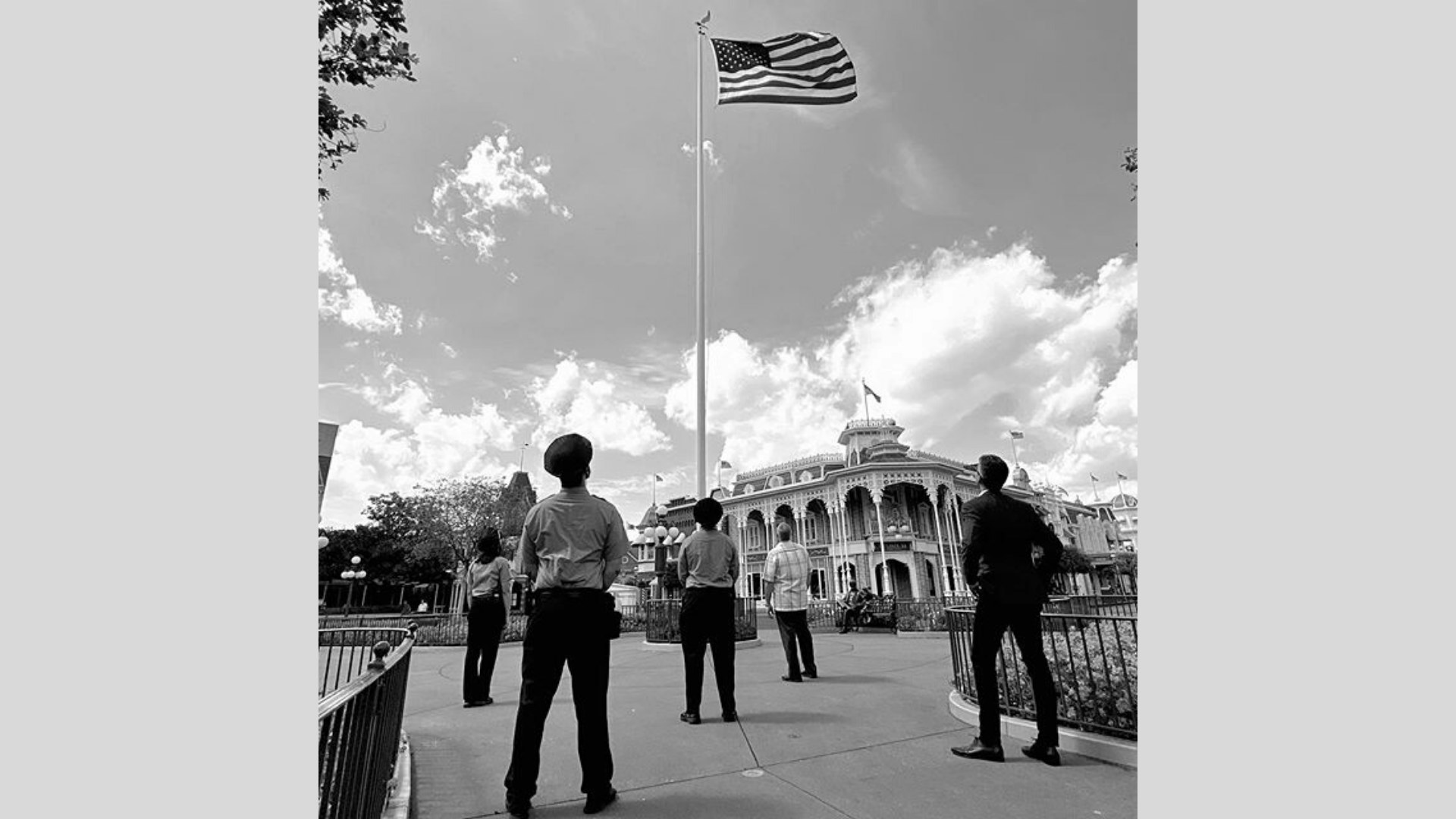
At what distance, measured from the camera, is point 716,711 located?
5637 mm

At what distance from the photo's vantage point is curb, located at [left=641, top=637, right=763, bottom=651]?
11930 millimetres

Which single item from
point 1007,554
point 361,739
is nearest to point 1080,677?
point 1007,554

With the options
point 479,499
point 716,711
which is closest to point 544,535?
point 716,711

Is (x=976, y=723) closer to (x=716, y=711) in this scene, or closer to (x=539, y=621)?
(x=716, y=711)

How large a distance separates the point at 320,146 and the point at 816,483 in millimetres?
38809

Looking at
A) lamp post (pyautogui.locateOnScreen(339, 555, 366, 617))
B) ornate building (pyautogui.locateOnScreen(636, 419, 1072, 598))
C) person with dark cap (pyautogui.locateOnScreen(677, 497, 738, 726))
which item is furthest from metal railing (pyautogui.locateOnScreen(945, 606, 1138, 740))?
ornate building (pyautogui.locateOnScreen(636, 419, 1072, 598))

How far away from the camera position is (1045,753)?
3971 millimetres

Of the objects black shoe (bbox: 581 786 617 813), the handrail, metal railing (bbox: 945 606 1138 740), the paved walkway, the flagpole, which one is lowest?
the paved walkway

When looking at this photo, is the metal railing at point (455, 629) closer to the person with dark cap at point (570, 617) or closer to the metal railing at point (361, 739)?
the metal railing at point (361, 739)

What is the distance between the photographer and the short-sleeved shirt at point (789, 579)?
7.32 metres

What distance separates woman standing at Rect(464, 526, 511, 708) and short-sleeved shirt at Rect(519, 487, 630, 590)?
314 cm

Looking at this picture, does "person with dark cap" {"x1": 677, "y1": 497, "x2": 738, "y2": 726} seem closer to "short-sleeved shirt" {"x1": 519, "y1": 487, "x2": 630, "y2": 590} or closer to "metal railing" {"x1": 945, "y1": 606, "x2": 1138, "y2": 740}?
"short-sleeved shirt" {"x1": 519, "y1": 487, "x2": 630, "y2": 590}

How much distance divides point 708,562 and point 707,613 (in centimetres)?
40

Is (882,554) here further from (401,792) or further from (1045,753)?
(401,792)
